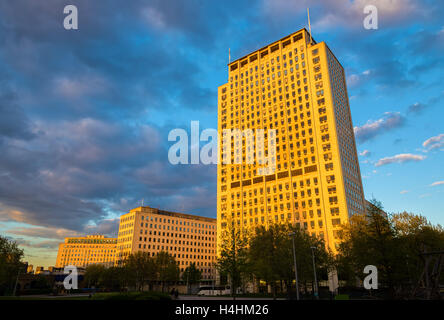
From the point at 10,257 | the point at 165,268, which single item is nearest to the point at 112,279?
the point at 165,268

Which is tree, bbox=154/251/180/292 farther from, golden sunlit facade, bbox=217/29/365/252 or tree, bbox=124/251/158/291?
golden sunlit facade, bbox=217/29/365/252

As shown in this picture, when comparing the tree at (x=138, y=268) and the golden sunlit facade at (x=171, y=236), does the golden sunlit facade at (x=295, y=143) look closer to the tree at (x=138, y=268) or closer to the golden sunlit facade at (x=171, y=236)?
the tree at (x=138, y=268)

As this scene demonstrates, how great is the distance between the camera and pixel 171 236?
160625mm

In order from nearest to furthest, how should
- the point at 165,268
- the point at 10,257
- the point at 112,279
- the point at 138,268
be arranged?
the point at 10,257, the point at 138,268, the point at 165,268, the point at 112,279

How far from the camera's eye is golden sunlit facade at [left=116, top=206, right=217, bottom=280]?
492 ft

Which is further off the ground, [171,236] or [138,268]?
[171,236]

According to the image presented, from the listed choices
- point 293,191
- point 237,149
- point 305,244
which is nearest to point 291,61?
point 237,149

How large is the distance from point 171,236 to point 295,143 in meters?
93.8

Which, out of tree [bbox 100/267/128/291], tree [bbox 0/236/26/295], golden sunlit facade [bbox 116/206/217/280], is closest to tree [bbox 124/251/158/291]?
tree [bbox 100/267/128/291]

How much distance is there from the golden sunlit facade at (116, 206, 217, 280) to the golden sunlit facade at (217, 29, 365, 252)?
53692 mm

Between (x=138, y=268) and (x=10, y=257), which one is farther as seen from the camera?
(x=138, y=268)

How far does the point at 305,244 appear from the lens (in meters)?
57.8

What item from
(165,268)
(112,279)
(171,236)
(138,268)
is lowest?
(112,279)

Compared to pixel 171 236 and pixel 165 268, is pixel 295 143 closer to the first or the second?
pixel 165 268
